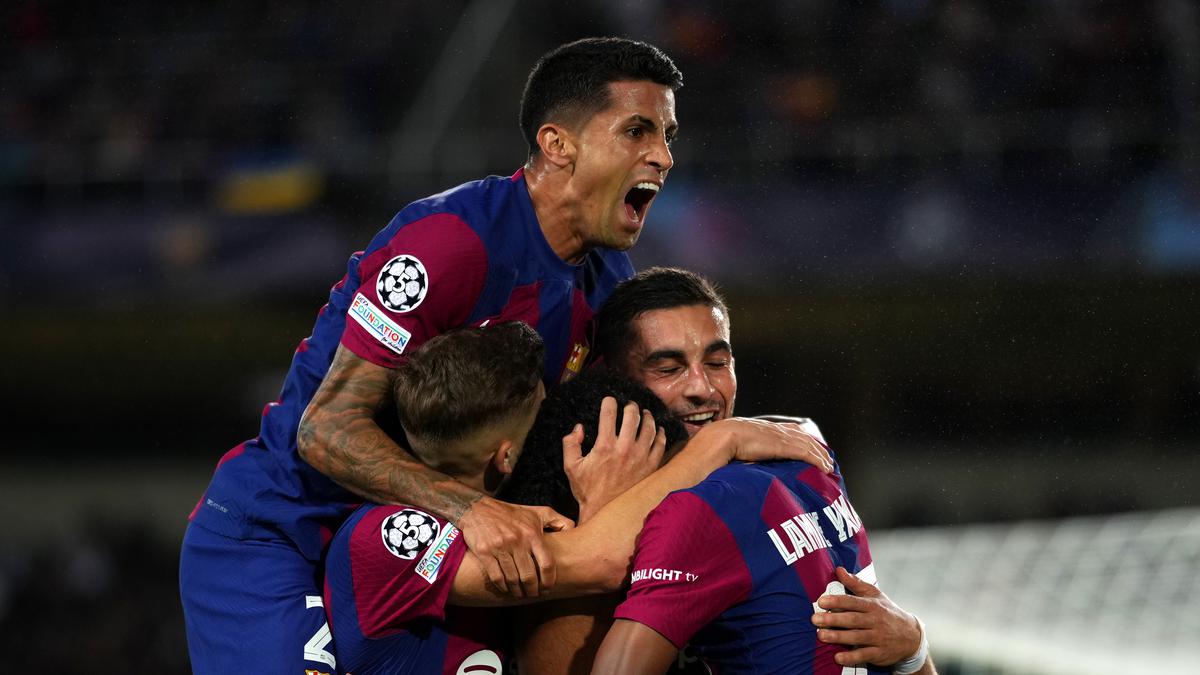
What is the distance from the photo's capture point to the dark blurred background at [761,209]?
10312 millimetres

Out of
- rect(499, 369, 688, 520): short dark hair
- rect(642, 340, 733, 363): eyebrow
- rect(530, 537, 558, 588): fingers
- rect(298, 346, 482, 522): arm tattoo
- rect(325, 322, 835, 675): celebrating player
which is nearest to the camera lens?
rect(530, 537, 558, 588): fingers

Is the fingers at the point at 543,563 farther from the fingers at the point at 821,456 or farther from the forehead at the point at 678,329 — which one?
the forehead at the point at 678,329

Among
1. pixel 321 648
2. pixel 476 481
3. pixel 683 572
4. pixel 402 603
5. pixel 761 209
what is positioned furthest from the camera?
pixel 761 209

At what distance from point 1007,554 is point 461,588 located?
17.2ft

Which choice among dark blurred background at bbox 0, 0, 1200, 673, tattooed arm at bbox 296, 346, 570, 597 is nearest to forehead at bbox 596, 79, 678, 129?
tattooed arm at bbox 296, 346, 570, 597

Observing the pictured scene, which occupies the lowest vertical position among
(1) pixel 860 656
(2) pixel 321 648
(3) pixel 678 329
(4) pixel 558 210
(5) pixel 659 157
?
(2) pixel 321 648

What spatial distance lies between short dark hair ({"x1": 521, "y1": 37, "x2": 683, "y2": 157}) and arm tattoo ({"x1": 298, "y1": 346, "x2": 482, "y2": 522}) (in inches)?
33.9

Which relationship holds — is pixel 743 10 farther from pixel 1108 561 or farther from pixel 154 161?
pixel 1108 561

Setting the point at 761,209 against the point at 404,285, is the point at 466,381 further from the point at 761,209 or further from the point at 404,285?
the point at 761,209

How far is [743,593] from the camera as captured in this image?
255cm

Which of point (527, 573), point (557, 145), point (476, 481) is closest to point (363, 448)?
point (476, 481)

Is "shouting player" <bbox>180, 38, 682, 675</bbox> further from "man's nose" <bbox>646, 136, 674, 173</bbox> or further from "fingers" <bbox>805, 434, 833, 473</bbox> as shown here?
"fingers" <bbox>805, 434, 833, 473</bbox>

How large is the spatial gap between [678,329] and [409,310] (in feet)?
2.11

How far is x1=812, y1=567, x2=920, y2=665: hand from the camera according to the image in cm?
264
